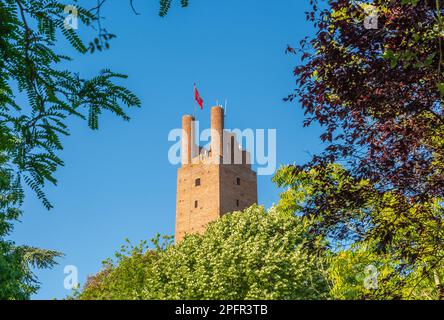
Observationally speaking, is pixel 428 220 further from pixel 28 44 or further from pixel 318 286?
pixel 318 286

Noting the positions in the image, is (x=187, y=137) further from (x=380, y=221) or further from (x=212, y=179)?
(x=380, y=221)

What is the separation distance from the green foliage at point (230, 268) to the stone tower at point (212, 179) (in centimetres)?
2119

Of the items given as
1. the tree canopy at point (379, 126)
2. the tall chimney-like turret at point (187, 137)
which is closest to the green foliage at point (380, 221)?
the tree canopy at point (379, 126)

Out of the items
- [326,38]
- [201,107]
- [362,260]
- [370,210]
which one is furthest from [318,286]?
[201,107]

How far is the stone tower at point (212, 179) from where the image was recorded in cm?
5553

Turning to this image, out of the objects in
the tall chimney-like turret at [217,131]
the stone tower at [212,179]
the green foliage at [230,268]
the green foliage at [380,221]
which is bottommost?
the green foliage at [380,221]

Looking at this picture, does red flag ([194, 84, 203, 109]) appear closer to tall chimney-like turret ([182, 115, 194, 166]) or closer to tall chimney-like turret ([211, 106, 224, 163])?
Result: tall chimney-like turret ([211, 106, 224, 163])

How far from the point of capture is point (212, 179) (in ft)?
185

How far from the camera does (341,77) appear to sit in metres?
8.59

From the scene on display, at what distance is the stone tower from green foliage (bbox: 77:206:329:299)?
69.5ft

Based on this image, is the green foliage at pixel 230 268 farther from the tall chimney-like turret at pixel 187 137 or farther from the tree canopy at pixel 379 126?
the tall chimney-like turret at pixel 187 137

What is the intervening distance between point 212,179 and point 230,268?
3038 centimetres

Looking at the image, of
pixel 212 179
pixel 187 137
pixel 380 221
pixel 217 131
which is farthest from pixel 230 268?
pixel 187 137

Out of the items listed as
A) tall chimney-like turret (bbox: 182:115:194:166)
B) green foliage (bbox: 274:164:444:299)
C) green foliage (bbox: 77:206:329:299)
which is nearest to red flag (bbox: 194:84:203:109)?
tall chimney-like turret (bbox: 182:115:194:166)
